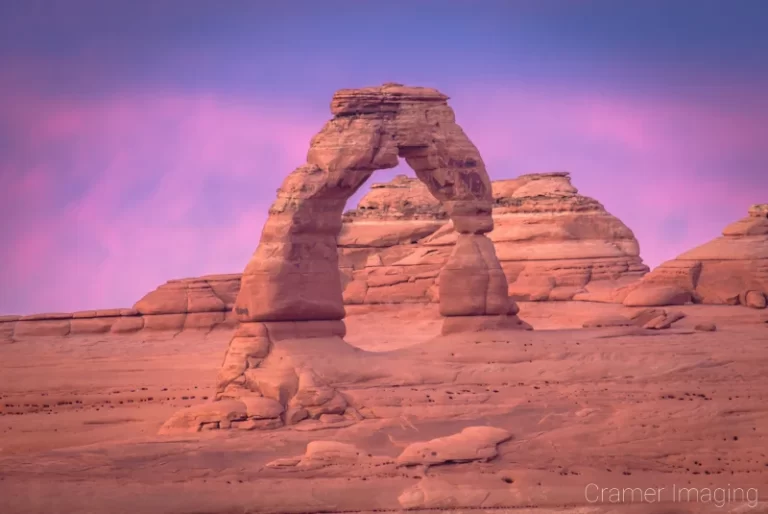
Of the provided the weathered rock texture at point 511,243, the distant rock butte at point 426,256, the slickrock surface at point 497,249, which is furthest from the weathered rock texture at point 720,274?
the weathered rock texture at point 511,243

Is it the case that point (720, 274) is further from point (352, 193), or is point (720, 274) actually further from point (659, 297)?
point (352, 193)

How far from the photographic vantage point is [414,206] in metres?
53.4

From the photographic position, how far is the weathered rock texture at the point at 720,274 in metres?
41.7

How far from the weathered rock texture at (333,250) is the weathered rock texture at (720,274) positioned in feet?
33.8

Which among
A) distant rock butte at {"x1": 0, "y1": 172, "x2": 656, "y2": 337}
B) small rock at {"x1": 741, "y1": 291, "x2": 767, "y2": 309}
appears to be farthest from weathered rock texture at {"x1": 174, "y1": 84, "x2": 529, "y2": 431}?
distant rock butte at {"x1": 0, "y1": 172, "x2": 656, "y2": 337}

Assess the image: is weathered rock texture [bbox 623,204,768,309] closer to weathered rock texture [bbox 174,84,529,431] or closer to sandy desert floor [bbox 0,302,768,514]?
sandy desert floor [bbox 0,302,768,514]

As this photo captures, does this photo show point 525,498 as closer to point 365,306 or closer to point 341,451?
point 341,451

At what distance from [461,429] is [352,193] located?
5.75m

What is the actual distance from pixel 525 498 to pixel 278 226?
25.4ft

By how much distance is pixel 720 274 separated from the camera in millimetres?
42406

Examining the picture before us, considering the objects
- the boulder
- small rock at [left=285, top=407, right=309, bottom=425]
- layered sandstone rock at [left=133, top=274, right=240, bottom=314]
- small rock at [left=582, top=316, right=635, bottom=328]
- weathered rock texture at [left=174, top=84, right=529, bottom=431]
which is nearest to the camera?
small rock at [left=285, top=407, right=309, bottom=425]

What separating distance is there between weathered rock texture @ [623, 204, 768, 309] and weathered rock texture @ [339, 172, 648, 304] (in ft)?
9.07

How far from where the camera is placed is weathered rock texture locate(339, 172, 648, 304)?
46.8 m

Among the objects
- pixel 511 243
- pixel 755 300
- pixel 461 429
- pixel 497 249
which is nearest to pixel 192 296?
pixel 497 249
